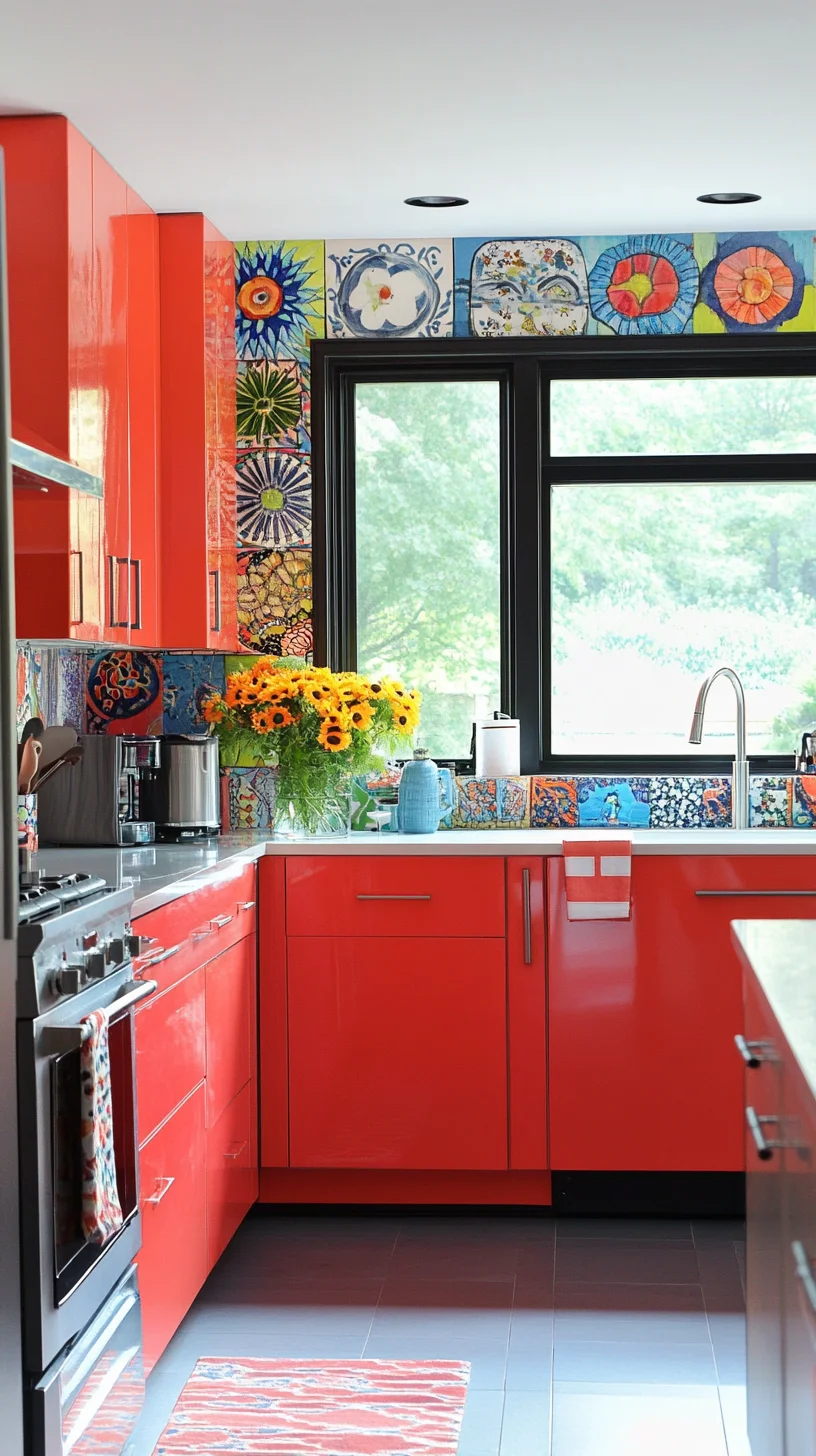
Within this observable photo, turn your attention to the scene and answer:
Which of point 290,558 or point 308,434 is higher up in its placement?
point 308,434

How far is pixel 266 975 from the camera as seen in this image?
3.73 m

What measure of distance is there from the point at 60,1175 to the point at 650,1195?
2008 mm

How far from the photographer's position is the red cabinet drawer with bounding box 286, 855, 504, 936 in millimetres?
3693

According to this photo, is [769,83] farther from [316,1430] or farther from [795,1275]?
[316,1430]

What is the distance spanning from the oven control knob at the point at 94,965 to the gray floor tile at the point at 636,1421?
117 centimetres

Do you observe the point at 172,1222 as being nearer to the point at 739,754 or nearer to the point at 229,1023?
the point at 229,1023

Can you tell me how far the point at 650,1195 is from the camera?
374 centimetres

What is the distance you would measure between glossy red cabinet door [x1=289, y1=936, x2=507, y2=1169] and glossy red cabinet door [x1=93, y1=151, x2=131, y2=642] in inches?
39.3

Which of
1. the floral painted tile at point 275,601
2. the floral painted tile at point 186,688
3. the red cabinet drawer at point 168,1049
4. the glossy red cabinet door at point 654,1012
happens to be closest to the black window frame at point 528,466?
the floral painted tile at point 275,601

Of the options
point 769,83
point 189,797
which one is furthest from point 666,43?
point 189,797

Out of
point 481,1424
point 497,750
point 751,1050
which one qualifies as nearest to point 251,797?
point 497,750

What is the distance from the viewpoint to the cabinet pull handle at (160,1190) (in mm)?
2643

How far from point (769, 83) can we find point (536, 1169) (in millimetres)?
2507

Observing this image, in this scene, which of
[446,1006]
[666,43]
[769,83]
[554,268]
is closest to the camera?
[666,43]
